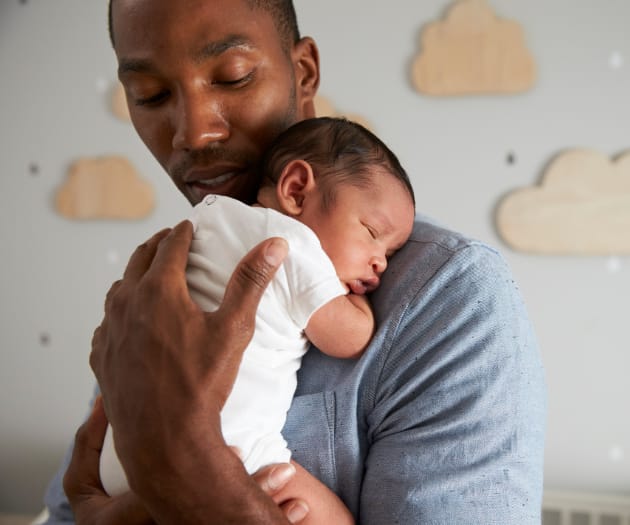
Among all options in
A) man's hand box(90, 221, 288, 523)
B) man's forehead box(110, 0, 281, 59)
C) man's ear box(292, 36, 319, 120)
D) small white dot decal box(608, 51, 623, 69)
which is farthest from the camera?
small white dot decal box(608, 51, 623, 69)

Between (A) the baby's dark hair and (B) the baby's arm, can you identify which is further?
(A) the baby's dark hair

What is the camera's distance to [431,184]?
2.17m

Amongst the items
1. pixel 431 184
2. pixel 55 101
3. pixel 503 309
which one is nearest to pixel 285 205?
pixel 503 309

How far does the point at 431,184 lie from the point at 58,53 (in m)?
1.39

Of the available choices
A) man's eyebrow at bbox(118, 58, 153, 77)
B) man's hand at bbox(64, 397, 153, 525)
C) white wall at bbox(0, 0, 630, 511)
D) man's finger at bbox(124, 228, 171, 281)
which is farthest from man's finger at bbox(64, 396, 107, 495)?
white wall at bbox(0, 0, 630, 511)

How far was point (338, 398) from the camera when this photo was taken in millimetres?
744

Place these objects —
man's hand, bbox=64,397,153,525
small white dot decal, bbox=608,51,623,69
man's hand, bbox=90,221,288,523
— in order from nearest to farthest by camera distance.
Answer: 1. man's hand, bbox=90,221,288,523
2. man's hand, bbox=64,397,153,525
3. small white dot decal, bbox=608,51,623,69

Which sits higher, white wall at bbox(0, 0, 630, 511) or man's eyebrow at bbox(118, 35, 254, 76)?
man's eyebrow at bbox(118, 35, 254, 76)

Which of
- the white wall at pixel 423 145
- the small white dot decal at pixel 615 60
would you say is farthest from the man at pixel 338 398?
the small white dot decal at pixel 615 60

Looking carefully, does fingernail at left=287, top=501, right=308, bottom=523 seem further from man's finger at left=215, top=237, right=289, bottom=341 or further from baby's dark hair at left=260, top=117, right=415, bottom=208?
baby's dark hair at left=260, top=117, right=415, bottom=208

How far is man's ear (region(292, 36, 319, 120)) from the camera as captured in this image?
40.4 inches

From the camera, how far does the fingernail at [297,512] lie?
0.69m

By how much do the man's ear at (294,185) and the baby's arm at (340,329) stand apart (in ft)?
0.48

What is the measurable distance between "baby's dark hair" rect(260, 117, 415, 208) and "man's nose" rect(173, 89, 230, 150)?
0.08 metres
